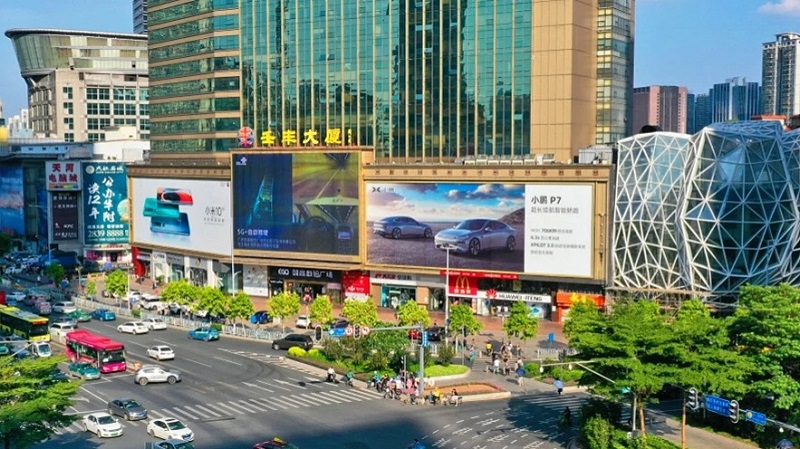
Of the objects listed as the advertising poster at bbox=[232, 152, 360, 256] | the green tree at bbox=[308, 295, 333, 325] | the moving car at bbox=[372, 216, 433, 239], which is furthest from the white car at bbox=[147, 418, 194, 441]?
the advertising poster at bbox=[232, 152, 360, 256]

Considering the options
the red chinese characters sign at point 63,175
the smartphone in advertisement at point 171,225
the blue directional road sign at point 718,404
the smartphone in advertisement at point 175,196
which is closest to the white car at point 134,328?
the smartphone in advertisement at point 171,225

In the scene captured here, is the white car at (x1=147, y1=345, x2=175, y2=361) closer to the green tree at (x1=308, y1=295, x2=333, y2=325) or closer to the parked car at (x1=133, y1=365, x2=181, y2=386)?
the parked car at (x1=133, y1=365, x2=181, y2=386)

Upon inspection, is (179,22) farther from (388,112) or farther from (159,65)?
(388,112)

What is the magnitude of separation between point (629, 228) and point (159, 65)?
81131 millimetres

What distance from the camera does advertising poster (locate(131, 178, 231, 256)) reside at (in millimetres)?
115125

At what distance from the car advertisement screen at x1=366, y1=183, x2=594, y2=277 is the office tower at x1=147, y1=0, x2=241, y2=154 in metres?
34.3

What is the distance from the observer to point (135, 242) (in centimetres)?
13238

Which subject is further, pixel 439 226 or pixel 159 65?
pixel 159 65

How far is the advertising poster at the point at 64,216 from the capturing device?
14125 cm

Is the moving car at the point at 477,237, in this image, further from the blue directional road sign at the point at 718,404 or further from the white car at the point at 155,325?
the blue directional road sign at the point at 718,404

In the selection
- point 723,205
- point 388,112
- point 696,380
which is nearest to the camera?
point 696,380

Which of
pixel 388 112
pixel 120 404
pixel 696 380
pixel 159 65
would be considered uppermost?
pixel 159 65

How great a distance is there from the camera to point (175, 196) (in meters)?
123

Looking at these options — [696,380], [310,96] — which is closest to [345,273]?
[310,96]
